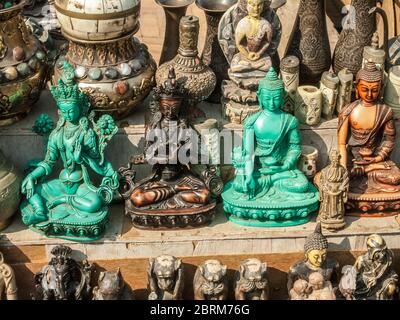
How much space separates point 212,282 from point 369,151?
1.67m

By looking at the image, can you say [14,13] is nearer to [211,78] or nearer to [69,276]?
[211,78]

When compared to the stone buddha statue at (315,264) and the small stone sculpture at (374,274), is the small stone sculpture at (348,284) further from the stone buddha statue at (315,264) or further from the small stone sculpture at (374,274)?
the stone buddha statue at (315,264)

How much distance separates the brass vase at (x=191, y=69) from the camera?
6.91 meters

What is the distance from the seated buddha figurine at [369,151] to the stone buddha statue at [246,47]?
74 centimetres

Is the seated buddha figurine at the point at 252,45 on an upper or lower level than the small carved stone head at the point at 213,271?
upper

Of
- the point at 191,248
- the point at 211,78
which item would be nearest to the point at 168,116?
the point at 211,78

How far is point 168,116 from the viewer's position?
675cm

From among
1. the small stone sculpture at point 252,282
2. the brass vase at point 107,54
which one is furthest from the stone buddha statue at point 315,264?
the brass vase at point 107,54

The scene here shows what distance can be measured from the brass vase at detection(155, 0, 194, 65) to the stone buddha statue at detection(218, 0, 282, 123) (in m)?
0.53

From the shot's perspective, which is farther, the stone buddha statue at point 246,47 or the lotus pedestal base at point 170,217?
the stone buddha statue at point 246,47

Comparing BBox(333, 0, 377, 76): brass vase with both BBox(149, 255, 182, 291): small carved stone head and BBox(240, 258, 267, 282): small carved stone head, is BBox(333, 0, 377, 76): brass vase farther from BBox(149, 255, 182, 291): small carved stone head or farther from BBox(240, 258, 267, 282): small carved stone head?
BBox(149, 255, 182, 291): small carved stone head

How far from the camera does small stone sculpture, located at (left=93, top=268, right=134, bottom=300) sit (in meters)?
6.32

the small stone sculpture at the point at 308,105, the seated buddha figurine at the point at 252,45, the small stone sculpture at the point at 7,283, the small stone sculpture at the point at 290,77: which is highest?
the seated buddha figurine at the point at 252,45

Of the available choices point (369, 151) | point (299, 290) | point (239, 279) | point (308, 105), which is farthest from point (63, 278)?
point (369, 151)
